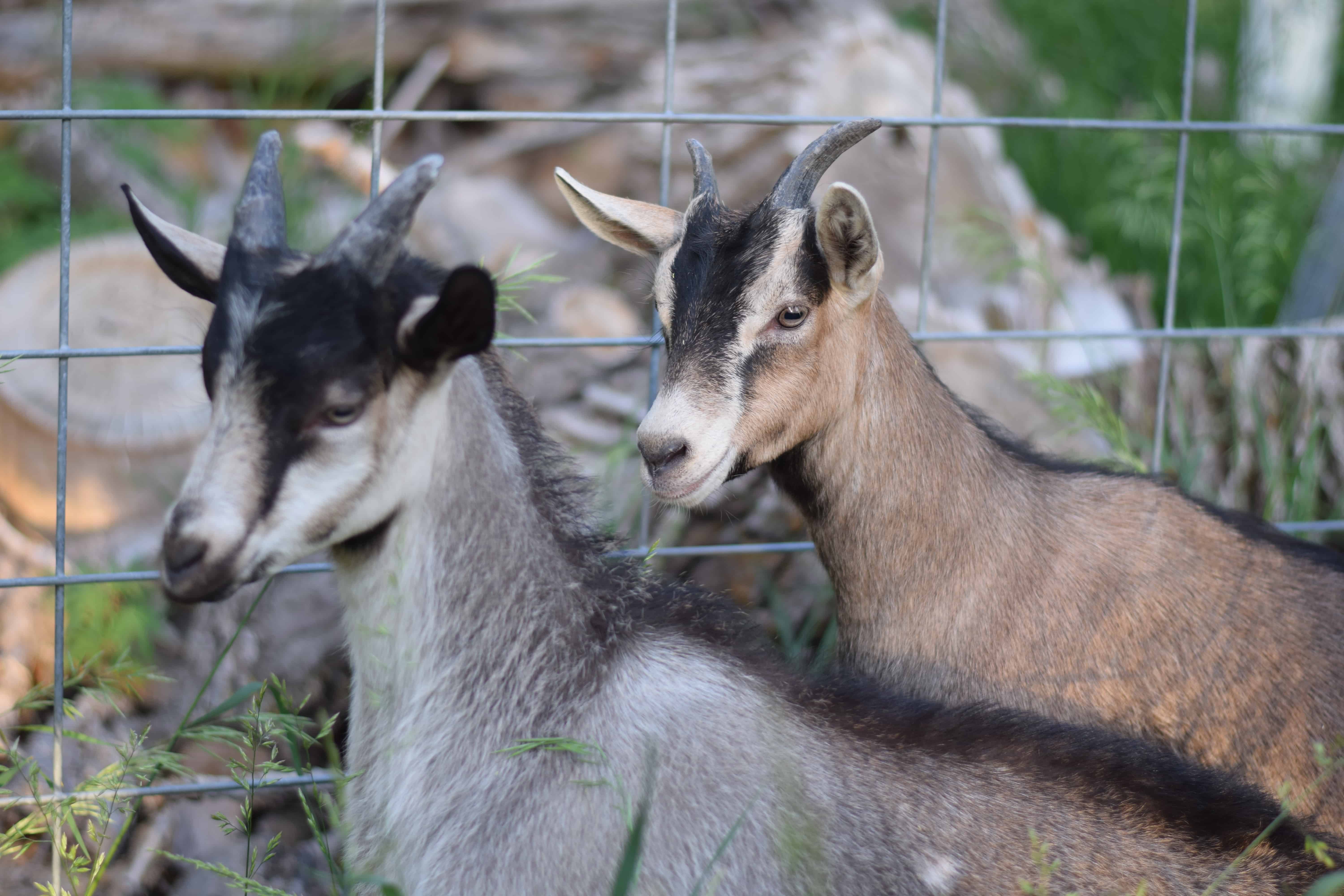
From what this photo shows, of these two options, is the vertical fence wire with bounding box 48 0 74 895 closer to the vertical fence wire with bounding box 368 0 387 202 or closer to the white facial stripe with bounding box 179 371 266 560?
the vertical fence wire with bounding box 368 0 387 202

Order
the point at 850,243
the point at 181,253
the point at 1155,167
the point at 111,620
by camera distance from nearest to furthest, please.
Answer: the point at 181,253 < the point at 850,243 < the point at 111,620 < the point at 1155,167

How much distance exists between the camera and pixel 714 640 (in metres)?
2.59

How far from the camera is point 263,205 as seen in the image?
2.39 metres

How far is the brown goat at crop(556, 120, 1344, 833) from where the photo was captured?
2.88 meters

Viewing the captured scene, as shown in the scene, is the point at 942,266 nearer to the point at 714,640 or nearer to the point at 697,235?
the point at 697,235

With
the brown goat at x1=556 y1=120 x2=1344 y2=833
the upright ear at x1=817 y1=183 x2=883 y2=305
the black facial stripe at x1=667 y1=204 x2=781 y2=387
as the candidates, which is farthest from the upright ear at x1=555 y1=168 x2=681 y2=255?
the upright ear at x1=817 y1=183 x2=883 y2=305

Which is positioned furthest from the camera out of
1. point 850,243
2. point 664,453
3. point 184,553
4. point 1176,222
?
point 1176,222

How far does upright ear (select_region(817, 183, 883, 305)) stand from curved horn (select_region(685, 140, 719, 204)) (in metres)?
0.31

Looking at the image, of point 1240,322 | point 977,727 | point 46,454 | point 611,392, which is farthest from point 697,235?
point 1240,322

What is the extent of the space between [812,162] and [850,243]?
0.83 ft

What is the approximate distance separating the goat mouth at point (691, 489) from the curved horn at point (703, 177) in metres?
0.69

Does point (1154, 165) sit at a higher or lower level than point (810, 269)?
higher

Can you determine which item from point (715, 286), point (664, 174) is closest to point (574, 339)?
point (664, 174)

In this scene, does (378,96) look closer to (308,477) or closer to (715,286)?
(715,286)
